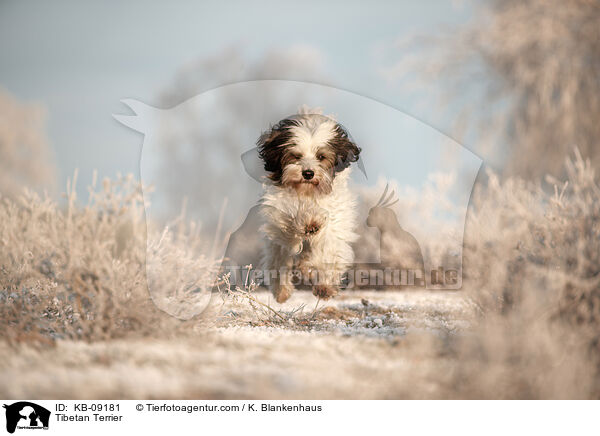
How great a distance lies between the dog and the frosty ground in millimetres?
1002

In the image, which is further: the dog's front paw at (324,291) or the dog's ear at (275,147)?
the dog's ear at (275,147)

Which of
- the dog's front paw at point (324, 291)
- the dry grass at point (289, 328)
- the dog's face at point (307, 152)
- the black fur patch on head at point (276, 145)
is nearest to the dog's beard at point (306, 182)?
the dog's face at point (307, 152)

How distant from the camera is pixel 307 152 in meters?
4.18

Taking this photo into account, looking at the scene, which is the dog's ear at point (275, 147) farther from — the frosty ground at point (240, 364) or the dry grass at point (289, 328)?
the frosty ground at point (240, 364)

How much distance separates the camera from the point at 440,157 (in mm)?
6434

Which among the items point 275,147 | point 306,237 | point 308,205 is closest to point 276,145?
point 275,147

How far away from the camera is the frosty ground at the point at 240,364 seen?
2.01 meters

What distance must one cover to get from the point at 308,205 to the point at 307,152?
47 centimetres
